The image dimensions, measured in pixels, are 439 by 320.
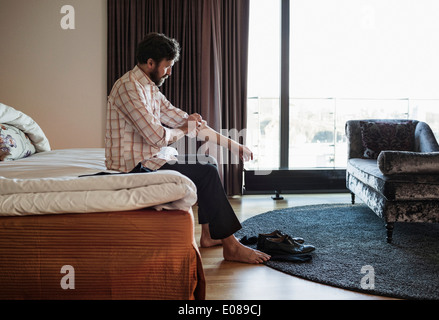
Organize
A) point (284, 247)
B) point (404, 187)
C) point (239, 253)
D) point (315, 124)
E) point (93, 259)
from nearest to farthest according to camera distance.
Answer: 1. point (93, 259)
2. point (239, 253)
3. point (284, 247)
4. point (404, 187)
5. point (315, 124)

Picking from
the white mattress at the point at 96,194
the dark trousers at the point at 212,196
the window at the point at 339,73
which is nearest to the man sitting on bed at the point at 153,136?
the dark trousers at the point at 212,196

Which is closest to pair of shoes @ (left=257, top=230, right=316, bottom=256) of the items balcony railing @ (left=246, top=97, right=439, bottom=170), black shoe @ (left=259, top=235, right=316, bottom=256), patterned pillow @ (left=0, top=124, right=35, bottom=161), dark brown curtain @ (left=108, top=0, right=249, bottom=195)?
black shoe @ (left=259, top=235, right=316, bottom=256)

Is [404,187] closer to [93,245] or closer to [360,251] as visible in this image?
[360,251]

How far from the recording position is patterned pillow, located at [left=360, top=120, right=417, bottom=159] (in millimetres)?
3404

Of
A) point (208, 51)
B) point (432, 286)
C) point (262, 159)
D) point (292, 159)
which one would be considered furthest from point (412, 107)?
point (432, 286)

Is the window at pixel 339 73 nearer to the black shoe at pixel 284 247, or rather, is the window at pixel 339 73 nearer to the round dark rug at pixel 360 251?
the round dark rug at pixel 360 251

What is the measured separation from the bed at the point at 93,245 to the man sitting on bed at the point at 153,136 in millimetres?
455

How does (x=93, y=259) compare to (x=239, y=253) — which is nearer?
(x=93, y=259)

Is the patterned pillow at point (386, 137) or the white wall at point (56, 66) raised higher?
the white wall at point (56, 66)

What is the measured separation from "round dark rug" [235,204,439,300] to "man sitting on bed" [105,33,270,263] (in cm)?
39

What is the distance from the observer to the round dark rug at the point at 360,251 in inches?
73.9

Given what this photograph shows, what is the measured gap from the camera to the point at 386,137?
3.43 m

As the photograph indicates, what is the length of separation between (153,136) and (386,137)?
2.32m

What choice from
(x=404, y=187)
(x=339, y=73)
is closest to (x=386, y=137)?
(x=404, y=187)
